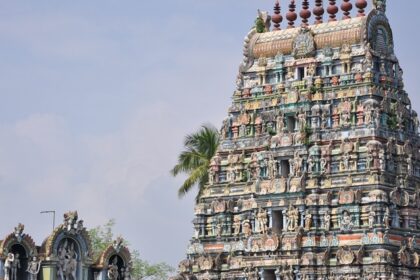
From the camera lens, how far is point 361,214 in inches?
3196

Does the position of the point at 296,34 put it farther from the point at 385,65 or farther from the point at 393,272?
the point at 393,272

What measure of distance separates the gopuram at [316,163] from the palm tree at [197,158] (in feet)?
9.50

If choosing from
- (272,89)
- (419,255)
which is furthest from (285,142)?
(419,255)

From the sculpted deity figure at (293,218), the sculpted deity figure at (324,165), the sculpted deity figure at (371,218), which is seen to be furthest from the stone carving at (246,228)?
the sculpted deity figure at (371,218)

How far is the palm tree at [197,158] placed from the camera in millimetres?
91125

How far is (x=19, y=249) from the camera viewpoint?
62.4 m

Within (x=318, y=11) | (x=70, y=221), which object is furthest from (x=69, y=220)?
(x=318, y=11)

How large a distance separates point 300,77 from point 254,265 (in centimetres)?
1081

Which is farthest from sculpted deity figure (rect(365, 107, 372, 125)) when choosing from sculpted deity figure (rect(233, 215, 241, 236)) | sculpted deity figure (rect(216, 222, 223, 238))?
sculpted deity figure (rect(216, 222, 223, 238))

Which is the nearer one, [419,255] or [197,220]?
[419,255]

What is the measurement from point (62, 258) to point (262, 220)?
21788mm

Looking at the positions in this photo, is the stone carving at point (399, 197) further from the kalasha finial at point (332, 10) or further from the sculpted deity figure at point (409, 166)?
the kalasha finial at point (332, 10)

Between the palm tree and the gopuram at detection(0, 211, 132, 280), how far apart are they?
78.6 feet

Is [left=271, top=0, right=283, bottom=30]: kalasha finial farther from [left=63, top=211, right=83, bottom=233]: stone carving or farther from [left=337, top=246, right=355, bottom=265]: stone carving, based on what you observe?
[left=63, top=211, right=83, bottom=233]: stone carving
